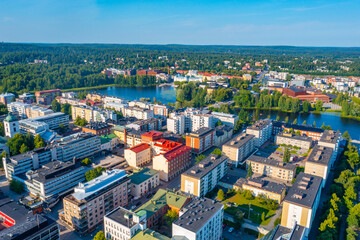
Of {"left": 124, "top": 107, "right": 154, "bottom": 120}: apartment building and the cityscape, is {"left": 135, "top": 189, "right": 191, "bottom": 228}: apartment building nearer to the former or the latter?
the cityscape

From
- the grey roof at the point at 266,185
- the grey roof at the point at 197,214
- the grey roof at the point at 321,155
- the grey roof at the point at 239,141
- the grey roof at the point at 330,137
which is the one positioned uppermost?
the grey roof at the point at 330,137

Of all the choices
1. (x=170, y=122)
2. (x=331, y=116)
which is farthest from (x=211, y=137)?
(x=331, y=116)

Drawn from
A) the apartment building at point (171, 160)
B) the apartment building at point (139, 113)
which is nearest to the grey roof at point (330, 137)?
the apartment building at point (171, 160)

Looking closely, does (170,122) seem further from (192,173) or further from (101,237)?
(101,237)

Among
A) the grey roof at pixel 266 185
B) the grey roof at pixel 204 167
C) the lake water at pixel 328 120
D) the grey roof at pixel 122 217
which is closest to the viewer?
the grey roof at pixel 122 217

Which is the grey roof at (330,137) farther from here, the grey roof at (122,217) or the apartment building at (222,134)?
the grey roof at (122,217)

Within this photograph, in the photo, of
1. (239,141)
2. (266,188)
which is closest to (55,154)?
(239,141)

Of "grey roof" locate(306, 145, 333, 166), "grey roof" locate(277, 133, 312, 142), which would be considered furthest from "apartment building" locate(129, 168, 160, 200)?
"grey roof" locate(277, 133, 312, 142)

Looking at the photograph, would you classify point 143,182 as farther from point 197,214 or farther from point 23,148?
point 23,148
